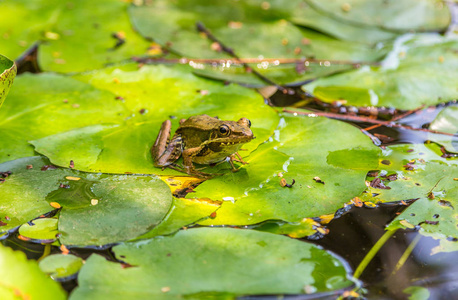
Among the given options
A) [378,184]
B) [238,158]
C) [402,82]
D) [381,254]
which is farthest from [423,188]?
[402,82]

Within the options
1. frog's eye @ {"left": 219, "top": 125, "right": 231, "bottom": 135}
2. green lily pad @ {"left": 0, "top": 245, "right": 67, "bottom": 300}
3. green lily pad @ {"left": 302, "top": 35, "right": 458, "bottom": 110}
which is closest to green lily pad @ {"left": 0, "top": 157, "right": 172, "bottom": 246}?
green lily pad @ {"left": 0, "top": 245, "right": 67, "bottom": 300}

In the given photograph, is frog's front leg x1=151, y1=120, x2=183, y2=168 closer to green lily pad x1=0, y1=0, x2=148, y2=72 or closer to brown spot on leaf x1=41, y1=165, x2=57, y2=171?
brown spot on leaf x1=41, y1=165, x2=57, y2=171

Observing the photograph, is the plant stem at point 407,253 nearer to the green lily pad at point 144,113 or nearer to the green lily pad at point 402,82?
the green lily pad at point 144,113

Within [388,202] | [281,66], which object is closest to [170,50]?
[281,66]

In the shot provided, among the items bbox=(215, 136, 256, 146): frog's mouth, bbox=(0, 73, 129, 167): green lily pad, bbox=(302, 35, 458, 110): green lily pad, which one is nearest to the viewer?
bbox=(215, 136, 256, 146): frog's mouth

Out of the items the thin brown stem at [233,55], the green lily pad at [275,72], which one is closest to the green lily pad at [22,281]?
the green lily pad at [275,72]

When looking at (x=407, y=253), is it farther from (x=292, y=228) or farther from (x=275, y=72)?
(x=275, y=72)

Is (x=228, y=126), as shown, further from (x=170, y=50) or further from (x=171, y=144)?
(x=170, y=50)

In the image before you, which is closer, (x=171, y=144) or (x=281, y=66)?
(x=171, y=144)
